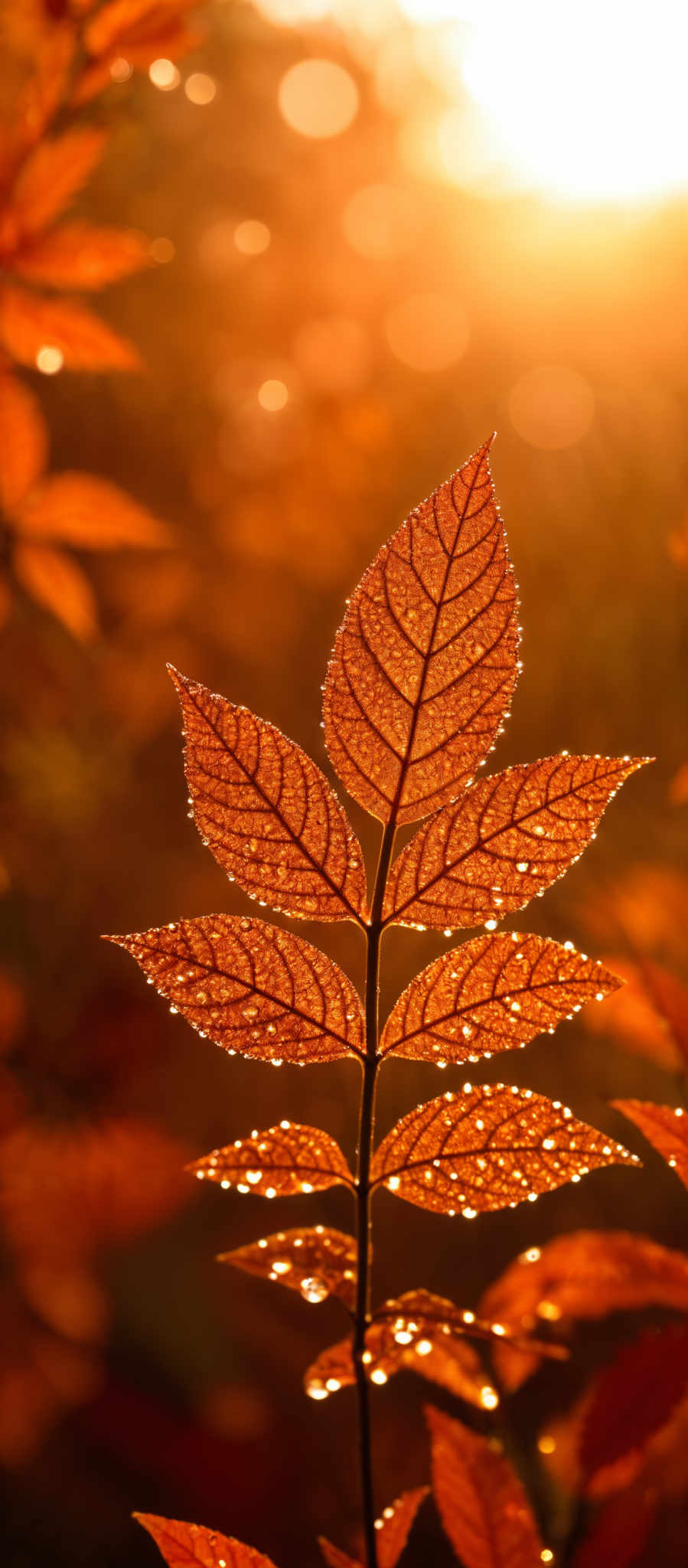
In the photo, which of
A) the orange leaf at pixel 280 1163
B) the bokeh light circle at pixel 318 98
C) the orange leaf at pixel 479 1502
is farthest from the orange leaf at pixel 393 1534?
the bokeh light circle at pixel 318 98

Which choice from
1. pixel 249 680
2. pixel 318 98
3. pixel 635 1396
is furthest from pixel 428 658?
pixel 318 98

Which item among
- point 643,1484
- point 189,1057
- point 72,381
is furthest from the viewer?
point 72,381

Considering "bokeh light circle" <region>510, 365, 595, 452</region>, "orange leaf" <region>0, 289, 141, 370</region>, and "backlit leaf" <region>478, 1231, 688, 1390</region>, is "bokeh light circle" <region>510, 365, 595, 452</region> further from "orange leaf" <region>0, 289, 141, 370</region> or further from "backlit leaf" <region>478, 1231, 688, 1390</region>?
"backlit leaf" <region>478, 1231, 688, 1390</region>

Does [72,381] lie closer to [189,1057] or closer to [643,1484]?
[189,1057]

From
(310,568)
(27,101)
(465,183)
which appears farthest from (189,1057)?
(465,183)

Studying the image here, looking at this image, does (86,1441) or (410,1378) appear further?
(86,1441)

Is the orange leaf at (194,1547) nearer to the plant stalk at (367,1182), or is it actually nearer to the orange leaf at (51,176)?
the plant stalk at (367,1182)
